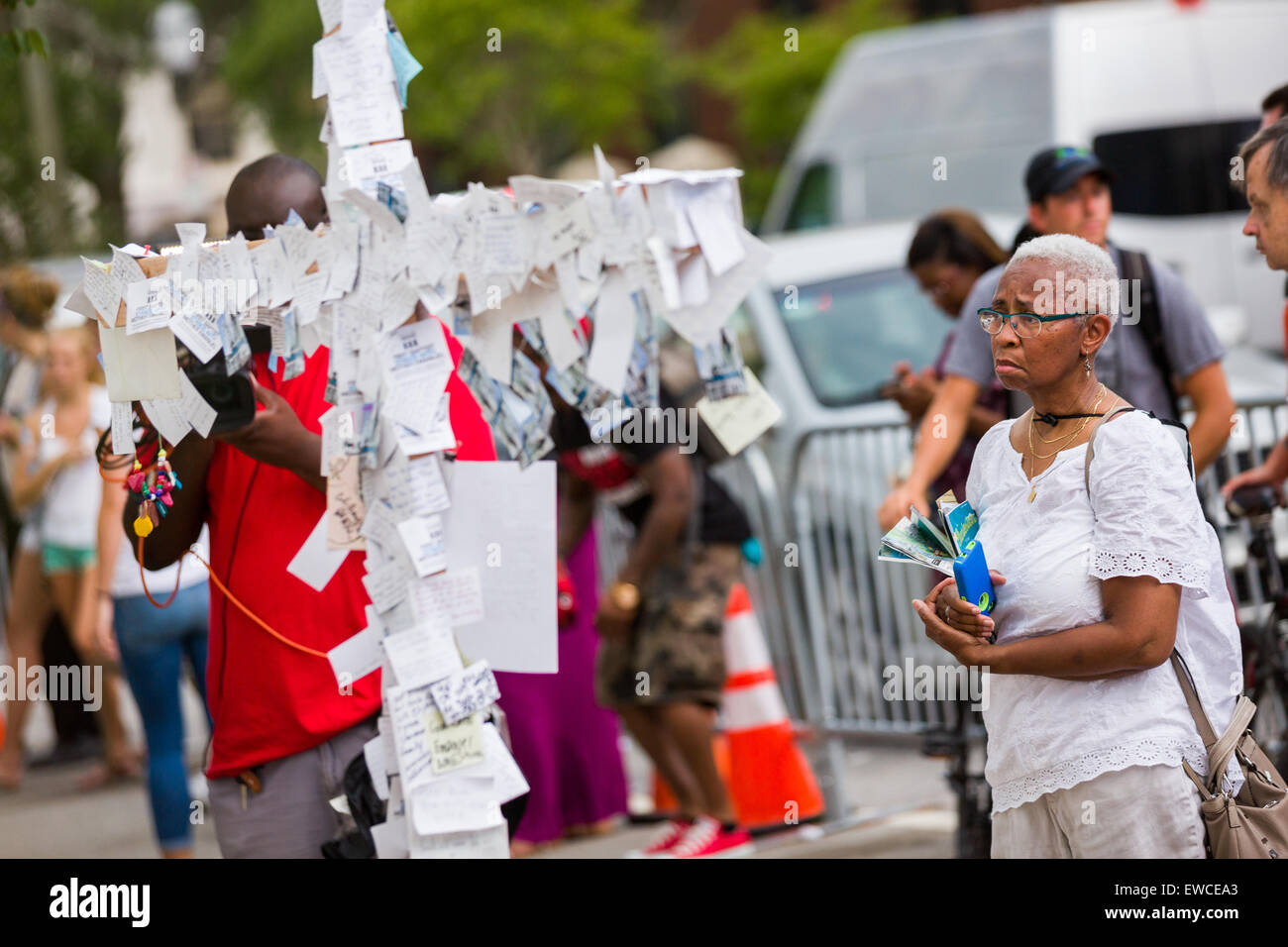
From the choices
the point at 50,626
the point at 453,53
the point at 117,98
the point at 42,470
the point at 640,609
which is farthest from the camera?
the point at 117,98

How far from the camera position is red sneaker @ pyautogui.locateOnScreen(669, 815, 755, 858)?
5.55m

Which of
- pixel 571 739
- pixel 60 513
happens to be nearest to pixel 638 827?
pixel 571 739

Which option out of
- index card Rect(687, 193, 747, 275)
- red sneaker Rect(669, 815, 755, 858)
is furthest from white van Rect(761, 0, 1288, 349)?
index card Rect(687, 193, 747, 275)

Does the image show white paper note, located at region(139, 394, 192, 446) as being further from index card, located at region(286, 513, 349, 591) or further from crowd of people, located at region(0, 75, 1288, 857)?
index card, located at region(286, 513, 349, 591)

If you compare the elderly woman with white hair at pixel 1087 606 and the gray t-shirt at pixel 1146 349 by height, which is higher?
the gray t-shirt at pixel 1146 349

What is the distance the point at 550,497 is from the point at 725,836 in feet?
9.36

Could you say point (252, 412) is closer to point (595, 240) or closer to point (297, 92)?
point (595, 240)

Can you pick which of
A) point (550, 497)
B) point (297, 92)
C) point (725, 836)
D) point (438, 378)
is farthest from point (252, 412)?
point (297, 92)

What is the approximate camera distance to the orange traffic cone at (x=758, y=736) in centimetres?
584

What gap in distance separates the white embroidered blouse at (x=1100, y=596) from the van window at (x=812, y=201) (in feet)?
27.7

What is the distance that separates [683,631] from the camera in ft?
18.0

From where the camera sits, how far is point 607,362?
3.10 metres

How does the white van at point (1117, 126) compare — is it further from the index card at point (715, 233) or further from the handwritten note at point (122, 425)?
the handwritten note at point (122, 425)

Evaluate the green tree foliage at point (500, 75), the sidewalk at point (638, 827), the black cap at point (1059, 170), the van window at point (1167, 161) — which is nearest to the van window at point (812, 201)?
the van window at point (1167, 161)
